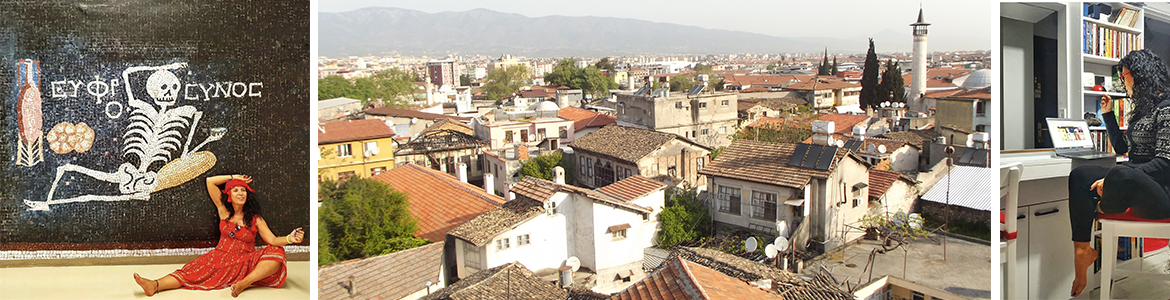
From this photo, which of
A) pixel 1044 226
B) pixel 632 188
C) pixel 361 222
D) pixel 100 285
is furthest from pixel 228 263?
pixel 1044 226

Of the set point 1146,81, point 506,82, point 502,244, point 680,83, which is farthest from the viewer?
point 506,82

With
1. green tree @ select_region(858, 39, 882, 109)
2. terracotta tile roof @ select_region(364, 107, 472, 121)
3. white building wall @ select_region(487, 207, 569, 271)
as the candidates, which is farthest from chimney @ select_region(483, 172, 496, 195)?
green tree @ select_region(858, 39, 882, 109)

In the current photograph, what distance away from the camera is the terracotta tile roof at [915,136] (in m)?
4.34

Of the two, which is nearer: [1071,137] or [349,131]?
[1071,137]

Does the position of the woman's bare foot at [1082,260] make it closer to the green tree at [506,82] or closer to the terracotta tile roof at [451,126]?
the terracotta tile roof at [451,126]

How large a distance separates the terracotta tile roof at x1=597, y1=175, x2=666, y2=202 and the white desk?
1.71 meters

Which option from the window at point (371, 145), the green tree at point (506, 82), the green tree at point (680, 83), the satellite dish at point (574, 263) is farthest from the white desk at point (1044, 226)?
the green tree at point (506, 82)

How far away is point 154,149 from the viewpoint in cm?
391

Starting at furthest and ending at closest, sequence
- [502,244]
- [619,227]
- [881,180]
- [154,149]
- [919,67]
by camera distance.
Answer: [919,67] → [881,180] → [154,149] → [619,227] → [502,244]

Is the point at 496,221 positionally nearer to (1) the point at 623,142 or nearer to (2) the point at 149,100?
(1) the point at 623,142

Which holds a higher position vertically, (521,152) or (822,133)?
(822,133)

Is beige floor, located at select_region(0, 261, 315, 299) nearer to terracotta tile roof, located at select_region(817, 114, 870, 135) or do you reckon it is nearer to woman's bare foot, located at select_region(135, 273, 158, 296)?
woman's bare foot, located at select_region(135, 273, 158, 296)

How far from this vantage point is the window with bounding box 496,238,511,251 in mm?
3426

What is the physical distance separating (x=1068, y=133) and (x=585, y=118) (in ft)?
10.3
